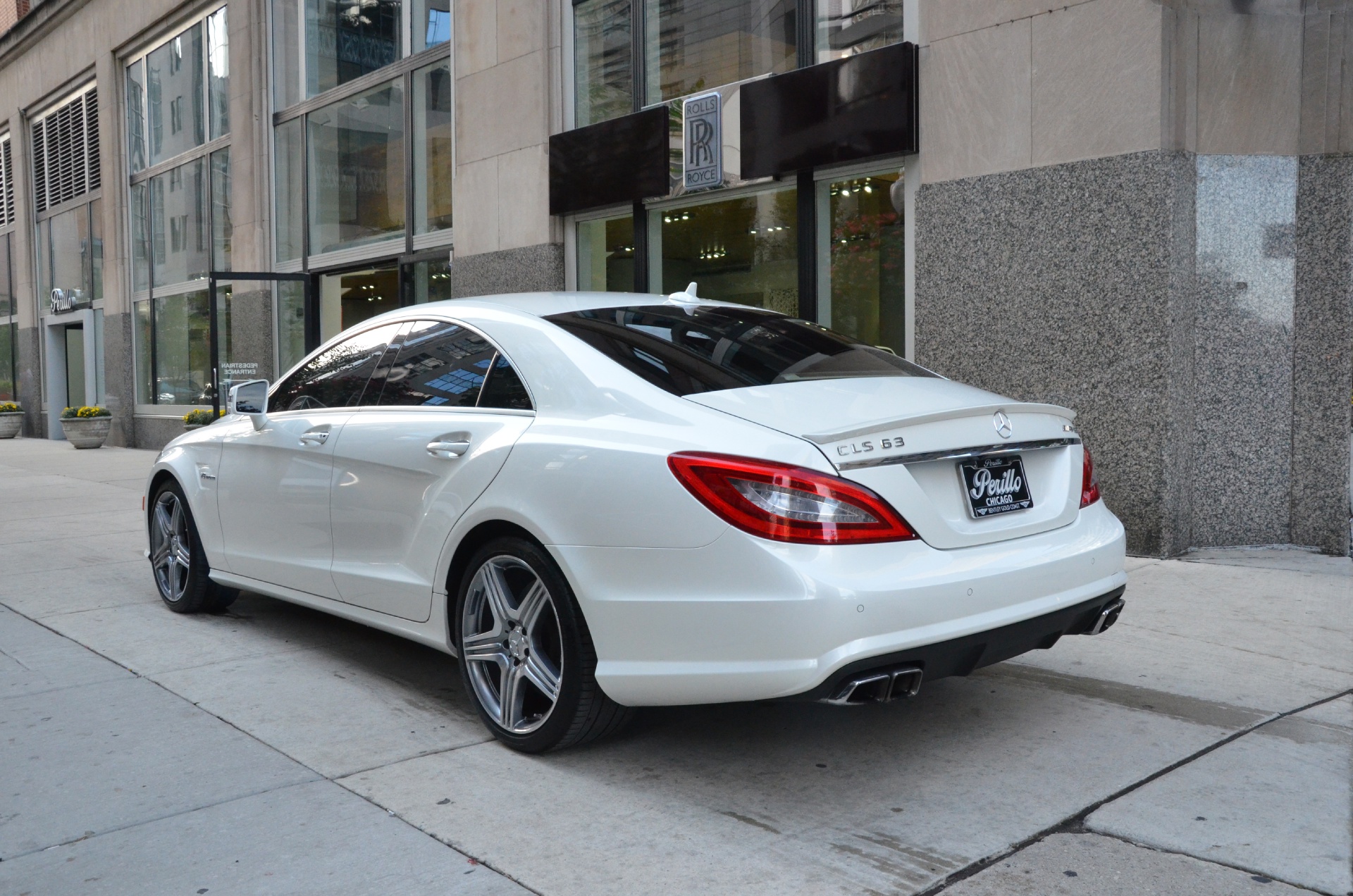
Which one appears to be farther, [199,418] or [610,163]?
[199,418]

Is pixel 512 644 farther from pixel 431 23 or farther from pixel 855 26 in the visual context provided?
pixel 431 23

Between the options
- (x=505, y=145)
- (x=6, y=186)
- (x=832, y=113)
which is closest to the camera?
(x=832, y=113)

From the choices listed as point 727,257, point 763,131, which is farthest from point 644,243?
point 763,131

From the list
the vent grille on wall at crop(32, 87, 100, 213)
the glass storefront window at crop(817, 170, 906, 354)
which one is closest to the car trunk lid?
the glass storefront window at crop(817, 170, 906, 354)

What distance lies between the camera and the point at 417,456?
170 inches

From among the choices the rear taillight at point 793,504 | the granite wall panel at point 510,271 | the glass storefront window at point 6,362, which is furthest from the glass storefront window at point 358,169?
the glass storefront window at point 6,362

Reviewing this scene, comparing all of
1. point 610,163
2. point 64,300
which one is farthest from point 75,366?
point 610,163

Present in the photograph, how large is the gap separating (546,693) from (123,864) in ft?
4.22

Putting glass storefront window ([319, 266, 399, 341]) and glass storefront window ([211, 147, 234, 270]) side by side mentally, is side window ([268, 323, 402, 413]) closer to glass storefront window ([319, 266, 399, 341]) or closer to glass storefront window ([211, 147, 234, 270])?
glass storefront window ([319, 266, 399, 341])

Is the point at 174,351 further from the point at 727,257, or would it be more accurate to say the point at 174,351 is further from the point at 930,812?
the point at 930,812

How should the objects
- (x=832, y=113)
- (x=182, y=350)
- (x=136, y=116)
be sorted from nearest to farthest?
(x=832, y=113), (x=182, y=350), (x=136, y=116)

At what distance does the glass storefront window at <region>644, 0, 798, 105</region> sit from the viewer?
9977 mm

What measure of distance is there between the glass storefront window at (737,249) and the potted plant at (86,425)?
14.4 meters

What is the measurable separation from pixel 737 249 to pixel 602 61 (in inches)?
113
